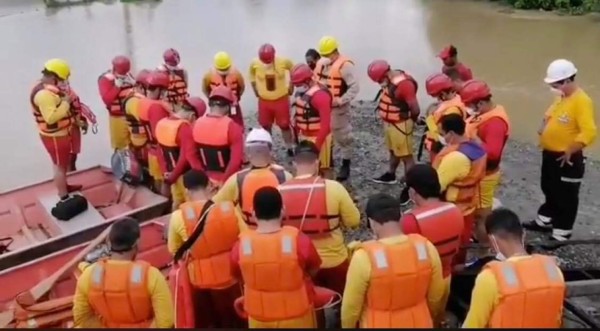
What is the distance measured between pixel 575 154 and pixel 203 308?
3093 mm

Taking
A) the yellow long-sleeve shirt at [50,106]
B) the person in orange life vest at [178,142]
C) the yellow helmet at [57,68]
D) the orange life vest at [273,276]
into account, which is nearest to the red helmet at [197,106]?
the person in orange life vest at [178,142]

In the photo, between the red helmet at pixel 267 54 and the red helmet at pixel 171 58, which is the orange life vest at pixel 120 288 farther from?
the red helmet at pixel 171 58

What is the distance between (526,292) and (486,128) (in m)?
2.39

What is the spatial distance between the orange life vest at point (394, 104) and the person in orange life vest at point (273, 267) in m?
3.44

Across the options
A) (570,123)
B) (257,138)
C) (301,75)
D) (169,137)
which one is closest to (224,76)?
(301,75)

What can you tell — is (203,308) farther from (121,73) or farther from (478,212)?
(121,73)

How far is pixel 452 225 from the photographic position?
12.1 ft

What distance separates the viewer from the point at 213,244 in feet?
12.9

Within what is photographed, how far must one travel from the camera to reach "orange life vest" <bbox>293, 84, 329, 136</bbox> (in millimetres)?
6371

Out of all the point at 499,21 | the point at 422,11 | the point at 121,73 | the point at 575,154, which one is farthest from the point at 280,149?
the point at 422,11

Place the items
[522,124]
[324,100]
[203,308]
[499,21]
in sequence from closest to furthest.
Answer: [203,308] < [324,100] < [522,124] < [499,21]

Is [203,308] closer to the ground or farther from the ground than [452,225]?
closer to the ground

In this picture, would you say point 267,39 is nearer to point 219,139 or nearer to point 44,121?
point 44,121

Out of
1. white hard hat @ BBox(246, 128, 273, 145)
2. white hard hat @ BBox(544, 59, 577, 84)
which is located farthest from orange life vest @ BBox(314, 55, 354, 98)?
white hard hat @ BBox(246, 128, 273, 145)
